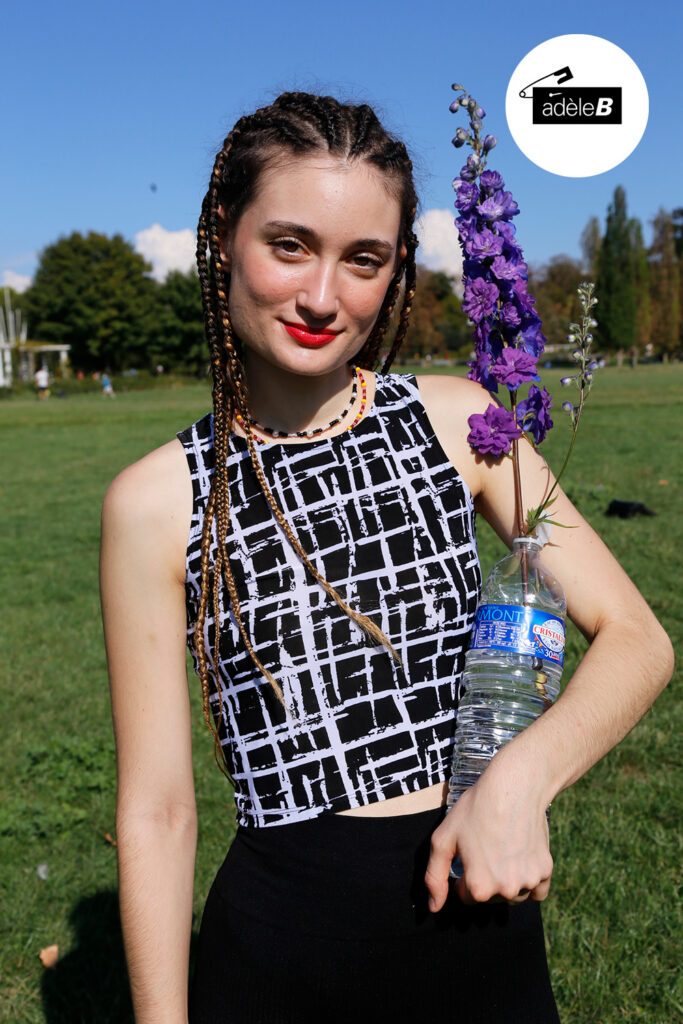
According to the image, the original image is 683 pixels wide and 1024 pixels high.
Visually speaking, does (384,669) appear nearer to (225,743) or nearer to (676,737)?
(225,743)

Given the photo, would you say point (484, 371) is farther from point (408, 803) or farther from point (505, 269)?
point (408, 803)

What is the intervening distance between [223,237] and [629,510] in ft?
33.0

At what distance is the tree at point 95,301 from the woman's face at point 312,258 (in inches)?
3342

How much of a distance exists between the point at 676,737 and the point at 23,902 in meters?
3.73

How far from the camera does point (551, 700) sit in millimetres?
1771

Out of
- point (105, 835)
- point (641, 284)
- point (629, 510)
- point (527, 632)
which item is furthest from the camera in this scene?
point (641, 284)

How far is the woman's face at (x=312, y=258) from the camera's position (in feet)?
5.82

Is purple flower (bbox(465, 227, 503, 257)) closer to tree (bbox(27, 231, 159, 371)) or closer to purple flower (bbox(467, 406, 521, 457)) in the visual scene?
purple flower (bbox(467, 406, 521, 457))

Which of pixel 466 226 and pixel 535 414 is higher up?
pixel 466 226

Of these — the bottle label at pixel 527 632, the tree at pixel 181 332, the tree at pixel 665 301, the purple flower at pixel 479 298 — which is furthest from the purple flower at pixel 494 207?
the tree at pixel 665 301

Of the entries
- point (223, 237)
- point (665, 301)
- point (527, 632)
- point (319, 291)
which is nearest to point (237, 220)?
point (223, 237)

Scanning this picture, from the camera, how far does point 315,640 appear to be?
1.83 meters

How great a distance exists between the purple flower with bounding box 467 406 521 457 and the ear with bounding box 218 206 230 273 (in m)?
0.63

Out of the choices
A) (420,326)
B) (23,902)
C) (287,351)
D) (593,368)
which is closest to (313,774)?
(287,351)
